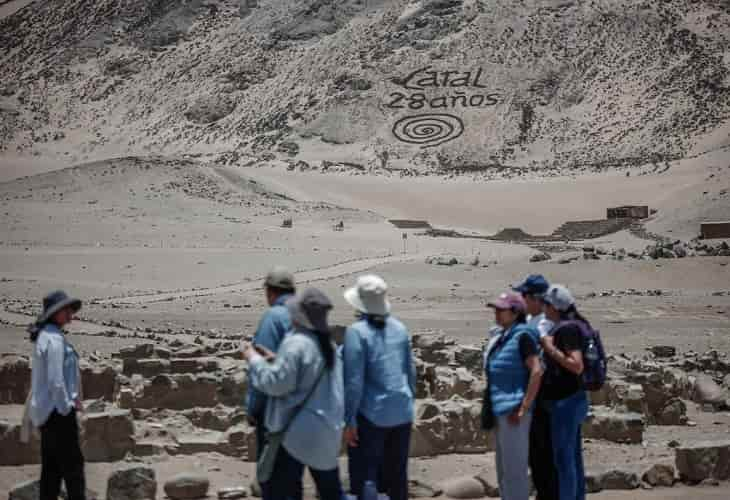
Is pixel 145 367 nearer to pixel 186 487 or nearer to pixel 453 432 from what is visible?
pixel 453 432

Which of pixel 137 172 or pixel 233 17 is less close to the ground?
pixel 233 17

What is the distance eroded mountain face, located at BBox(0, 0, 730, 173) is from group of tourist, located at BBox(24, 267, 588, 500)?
65.7 meters

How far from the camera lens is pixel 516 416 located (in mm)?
7168

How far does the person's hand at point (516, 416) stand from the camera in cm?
715

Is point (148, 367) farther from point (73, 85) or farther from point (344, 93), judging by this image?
point (73, 85)

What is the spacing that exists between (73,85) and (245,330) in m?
88.5

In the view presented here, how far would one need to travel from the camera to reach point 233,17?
380 ft

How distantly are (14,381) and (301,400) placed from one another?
7.38 metres

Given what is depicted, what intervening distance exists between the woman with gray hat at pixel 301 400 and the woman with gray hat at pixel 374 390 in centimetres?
38

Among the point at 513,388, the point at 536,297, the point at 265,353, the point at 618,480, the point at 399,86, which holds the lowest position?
the point at 618,480

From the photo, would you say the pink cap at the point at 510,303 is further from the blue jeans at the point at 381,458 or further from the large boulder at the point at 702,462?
the large boulder at the point at 702,462

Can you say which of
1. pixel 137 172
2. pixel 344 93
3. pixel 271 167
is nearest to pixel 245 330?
pixel 137 172

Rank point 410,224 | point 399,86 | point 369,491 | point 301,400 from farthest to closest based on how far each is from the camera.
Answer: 1. point 399,86
2. point 410,224
3. point 369,491
4. point 301,400

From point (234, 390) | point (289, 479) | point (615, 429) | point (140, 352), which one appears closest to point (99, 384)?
point (234, 390)
